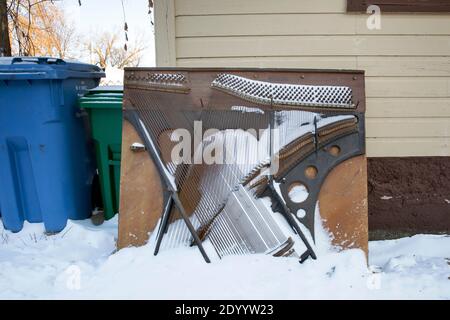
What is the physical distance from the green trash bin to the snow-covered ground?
729mm

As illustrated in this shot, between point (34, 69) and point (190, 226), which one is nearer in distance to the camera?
point (190, 226)

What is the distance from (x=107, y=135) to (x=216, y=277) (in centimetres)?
170

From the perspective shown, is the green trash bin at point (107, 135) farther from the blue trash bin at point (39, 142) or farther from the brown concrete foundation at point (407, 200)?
the brown concrete foundation at point (407, 200)

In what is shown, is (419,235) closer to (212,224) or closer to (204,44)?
(212,224)

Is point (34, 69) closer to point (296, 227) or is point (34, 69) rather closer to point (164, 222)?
point (164, 222)

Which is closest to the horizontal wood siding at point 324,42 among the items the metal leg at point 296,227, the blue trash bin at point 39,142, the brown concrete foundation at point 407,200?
the brown concrete foundation at point 407,200

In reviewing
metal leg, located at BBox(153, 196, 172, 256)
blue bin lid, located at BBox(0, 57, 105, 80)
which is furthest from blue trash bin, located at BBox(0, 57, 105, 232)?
metal leg, located at BBox(153, 196, 172, 256)

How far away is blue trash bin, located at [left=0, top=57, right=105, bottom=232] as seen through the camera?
3.74m

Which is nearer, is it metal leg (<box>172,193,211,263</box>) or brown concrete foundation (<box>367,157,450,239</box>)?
metal leg (<box>172,193,211,263</box>)

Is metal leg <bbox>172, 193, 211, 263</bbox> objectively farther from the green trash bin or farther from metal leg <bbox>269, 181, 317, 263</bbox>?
the green trash bin

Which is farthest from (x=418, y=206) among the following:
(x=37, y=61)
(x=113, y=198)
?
(x=37, y=61)

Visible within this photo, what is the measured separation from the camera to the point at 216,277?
115 inches

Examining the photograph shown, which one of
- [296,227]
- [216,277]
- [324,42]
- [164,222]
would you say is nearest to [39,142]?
[164,222]

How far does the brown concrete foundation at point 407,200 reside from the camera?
13.5 ft
